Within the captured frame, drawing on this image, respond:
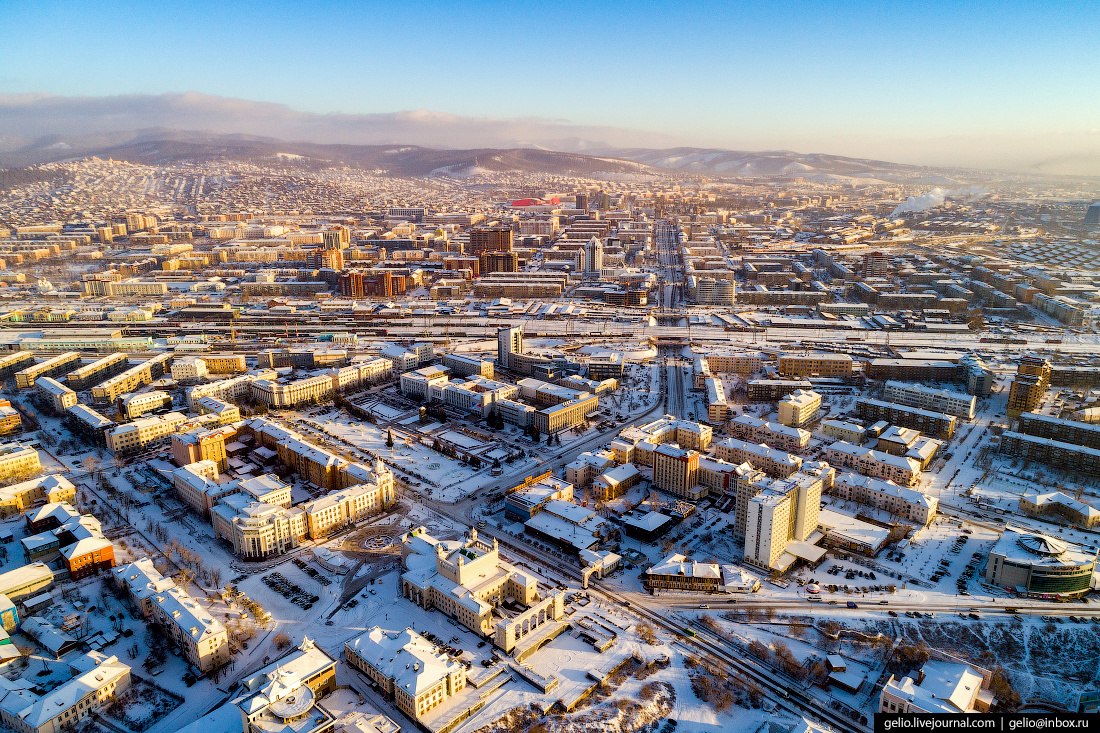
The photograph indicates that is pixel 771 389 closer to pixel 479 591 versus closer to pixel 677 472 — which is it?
pixel 677 472

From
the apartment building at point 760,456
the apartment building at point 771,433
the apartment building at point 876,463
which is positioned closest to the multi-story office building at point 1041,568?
the apartment building at point 876,463

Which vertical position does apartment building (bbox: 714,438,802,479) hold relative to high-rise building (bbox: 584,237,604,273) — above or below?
below

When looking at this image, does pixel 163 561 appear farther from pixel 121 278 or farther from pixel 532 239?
pixel 532 239

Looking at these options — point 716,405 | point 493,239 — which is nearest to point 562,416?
point 716,405

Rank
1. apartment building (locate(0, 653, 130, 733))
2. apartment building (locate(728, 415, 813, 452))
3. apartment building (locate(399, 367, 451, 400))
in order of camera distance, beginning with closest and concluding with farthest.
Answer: apartment building (locate(0, 653, 130, 733))
apartment building (locate(728, 415, 813, 452))
apartment building (locate(399, 367, 451, 400))

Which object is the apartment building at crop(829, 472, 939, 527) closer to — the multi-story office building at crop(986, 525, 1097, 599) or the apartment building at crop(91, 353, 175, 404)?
the multi-story office building at crop(986, 525, 1097, 599)

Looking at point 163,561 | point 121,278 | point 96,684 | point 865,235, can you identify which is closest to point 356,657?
point 96,684

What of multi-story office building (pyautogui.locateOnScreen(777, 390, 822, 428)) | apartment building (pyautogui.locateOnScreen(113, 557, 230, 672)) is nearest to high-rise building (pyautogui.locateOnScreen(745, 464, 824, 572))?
multi-story office building (pyautogui.locateOnScreen(777, 390, 822, 428))
